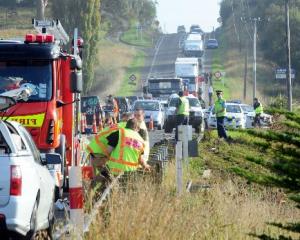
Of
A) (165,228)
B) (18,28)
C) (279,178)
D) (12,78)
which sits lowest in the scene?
(165,228)

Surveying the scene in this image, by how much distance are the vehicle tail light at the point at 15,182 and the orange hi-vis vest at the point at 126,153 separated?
3988 mm

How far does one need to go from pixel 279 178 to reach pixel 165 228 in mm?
3898

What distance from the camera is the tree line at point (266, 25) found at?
95.4 metres

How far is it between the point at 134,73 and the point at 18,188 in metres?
90.7

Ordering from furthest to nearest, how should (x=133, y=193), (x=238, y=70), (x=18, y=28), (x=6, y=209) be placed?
(x=238, y=70) < (x=18, y=28) < (x=133, y=193) < (x=6, y=209)

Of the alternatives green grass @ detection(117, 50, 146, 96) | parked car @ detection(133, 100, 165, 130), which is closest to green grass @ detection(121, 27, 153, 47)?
green grass @ detection(117, 50, 146, 96)

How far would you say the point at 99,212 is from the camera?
1070 centimetres

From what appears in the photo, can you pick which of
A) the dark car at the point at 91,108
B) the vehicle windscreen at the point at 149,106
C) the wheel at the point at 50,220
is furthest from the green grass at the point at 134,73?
the wheel at the point at 50,220

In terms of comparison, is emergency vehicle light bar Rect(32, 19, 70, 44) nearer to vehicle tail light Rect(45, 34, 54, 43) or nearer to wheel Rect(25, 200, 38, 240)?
vehicle tail light Rect(45, 34, 54, 43)

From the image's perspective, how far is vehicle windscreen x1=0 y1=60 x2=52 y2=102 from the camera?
15.7m

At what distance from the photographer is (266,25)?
106 meters

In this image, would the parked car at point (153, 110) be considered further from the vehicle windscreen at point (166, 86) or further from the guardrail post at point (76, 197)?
the guardrail post at point (76, 197)

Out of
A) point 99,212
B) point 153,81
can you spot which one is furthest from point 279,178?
point 153,81

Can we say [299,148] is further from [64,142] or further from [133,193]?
[64,142]
